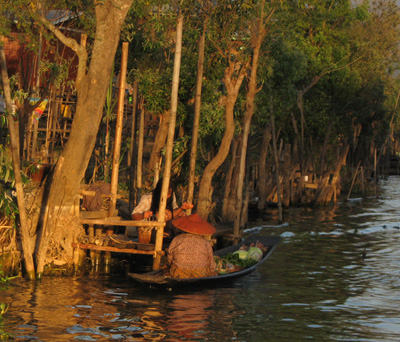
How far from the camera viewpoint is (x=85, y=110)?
13.1 metres

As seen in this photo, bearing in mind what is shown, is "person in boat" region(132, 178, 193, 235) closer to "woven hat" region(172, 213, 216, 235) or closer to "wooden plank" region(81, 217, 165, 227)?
"wooden plank" region(81, 217, 165, 227)

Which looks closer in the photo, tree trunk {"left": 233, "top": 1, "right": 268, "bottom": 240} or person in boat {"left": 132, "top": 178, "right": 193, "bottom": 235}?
person in boat {"left": 132, "top": 178, "right": 193, "bottom": 235}

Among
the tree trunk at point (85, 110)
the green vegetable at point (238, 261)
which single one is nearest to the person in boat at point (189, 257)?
the green vegetable at point (238, 261)

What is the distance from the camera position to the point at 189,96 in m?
19.5

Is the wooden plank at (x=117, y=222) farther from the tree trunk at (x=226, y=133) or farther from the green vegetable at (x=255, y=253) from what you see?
the tree trunk at (x=226, y=133)

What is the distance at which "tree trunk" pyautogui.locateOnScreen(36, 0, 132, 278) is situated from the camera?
13.0 meters

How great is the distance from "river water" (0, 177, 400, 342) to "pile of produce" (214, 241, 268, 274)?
0.37 metres

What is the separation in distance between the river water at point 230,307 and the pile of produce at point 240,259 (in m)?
0.37

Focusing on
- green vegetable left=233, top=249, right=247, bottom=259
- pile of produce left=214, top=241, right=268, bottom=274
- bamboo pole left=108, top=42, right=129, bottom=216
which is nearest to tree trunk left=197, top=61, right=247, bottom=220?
pile of produce left=214, top=241, right=268, bottom=274

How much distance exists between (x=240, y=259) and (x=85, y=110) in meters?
4.51

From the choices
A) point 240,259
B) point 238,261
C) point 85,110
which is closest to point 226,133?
point 240,259

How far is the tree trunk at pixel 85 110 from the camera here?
42.6ft

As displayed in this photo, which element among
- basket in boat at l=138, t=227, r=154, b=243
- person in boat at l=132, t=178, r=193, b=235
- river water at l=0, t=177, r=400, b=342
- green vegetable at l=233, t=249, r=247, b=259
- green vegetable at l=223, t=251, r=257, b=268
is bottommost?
river water at l=0, t=177, r=400, b=342

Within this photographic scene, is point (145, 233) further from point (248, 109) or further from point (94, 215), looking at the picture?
point (248, 109)
